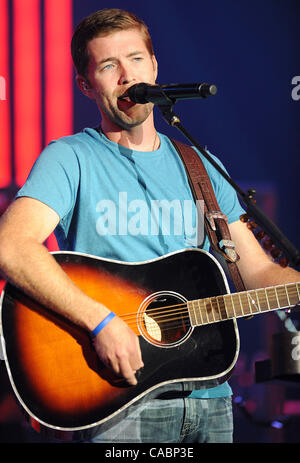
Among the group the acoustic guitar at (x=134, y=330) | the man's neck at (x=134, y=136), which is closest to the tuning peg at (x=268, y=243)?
the acoustic guitar at (x=134, y=330)

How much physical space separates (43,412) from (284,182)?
3.04m

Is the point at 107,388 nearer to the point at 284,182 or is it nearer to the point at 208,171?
the point at 208,171

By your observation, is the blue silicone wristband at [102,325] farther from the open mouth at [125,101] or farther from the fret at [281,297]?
the open mouth at [125,101]

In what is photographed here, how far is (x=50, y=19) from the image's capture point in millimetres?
3707

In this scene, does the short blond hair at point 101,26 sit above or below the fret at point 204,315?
above

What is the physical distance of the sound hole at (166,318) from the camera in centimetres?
195

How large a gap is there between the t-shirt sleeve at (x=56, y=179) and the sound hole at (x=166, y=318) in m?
0.45

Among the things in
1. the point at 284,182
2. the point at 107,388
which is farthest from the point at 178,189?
the point at 284,182

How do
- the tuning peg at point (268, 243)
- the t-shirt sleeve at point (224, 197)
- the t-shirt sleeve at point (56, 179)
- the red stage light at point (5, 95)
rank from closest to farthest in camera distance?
the tuning peg at point (268, 243) < the t-shirt sleeve at point (56, 179) < the t-shirt sleeve at point (224, 197) < the red stage light at point (5, 95)

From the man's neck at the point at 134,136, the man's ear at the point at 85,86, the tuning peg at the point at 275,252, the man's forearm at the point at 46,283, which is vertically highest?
the man's ear at the point at 85,86

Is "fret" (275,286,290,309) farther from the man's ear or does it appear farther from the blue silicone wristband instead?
the man's ear

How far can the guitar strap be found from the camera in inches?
86.9

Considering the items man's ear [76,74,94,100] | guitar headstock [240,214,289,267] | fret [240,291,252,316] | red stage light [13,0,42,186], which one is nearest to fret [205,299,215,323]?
fret [240,291,252,316]

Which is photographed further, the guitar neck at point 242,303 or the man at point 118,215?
the guitar neck at point 242,303
